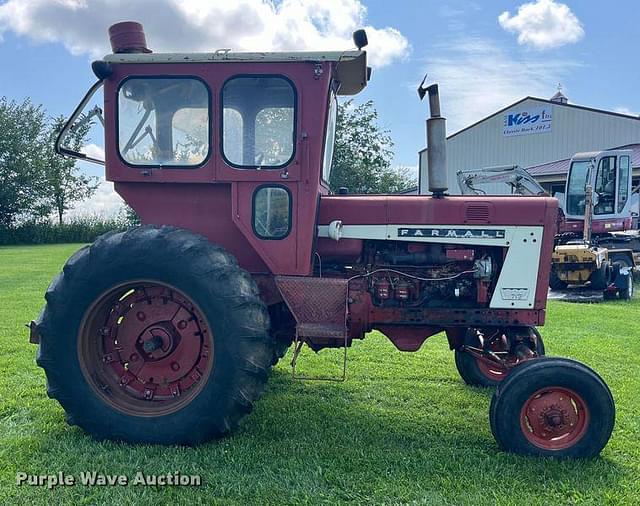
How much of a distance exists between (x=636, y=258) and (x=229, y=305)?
548 inches

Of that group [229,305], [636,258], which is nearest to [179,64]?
[229,305]

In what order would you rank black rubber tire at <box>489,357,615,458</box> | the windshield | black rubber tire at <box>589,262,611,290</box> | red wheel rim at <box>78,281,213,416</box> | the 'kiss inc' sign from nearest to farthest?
1. black rubber tire at <box>489,357,615,458</box>
2. red wheel rim at <box>78,281,213,416</box>
3. black rubber tire at <box>589,262,611,290</box>
4. the windshield
5. the 'kiss inc' sign

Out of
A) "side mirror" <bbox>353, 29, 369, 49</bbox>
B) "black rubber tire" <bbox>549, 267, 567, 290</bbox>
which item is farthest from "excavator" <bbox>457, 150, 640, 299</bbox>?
"side mirror" <bbox>353, 29, 369, 49</bbox>

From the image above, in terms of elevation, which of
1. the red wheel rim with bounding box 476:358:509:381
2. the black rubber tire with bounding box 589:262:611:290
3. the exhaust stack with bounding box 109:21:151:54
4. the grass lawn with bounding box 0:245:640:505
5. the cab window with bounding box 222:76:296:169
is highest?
the exhaust stack with bounding box 109:21:151:54

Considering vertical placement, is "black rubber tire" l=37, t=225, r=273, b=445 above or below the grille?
below

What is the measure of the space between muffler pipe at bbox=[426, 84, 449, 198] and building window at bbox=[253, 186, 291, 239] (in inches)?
41.2

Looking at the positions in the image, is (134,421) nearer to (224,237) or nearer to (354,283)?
(224,237)

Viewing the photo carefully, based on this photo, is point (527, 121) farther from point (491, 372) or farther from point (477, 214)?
point (477, 214)

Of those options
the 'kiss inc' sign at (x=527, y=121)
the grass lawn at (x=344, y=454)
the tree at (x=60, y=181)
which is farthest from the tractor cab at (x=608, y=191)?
the tree at (x=60, y=181)

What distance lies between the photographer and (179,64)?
3906 millimetres

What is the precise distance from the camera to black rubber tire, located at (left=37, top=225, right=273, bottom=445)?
3.56 m

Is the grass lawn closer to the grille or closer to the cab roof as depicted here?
the grille

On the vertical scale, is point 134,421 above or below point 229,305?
below

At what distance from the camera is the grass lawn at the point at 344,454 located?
313 cm
